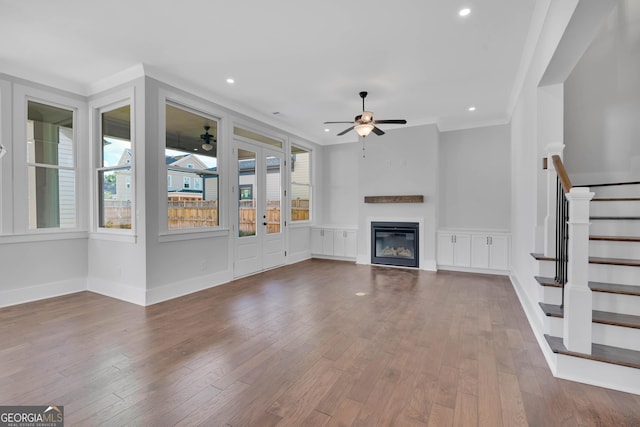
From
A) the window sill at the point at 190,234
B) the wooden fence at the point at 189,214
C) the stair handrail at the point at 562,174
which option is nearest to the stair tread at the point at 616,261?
the stair handrail at the point at 562,174

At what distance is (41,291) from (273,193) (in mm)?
3791

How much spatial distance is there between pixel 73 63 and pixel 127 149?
3.73 feet

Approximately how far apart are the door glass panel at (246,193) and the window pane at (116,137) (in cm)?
168

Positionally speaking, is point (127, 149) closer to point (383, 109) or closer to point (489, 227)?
point (383, 109)

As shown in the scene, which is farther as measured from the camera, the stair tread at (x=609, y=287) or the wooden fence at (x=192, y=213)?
the wooden fence at (x=192, y=213)

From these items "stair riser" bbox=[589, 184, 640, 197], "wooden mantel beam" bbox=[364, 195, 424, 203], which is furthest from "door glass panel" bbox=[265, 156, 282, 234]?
"stair riser" bbox=[589, 184, 640, 197]

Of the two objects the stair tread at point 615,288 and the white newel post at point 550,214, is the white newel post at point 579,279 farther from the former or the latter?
the white newel post at point 550,214

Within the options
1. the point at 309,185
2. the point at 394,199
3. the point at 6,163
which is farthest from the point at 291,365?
the point at 309,185

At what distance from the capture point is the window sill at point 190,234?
13.2 feet

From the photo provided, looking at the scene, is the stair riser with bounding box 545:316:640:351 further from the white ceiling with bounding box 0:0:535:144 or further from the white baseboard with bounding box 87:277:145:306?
the white baseboard with bounding box 87:277:145:306

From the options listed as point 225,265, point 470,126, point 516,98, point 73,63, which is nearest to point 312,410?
point 225,265

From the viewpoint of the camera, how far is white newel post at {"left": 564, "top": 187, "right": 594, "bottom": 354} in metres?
2.11

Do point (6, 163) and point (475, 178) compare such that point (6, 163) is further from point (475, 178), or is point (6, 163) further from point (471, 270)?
point (475, 178)

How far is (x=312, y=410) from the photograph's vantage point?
1.81 metres
